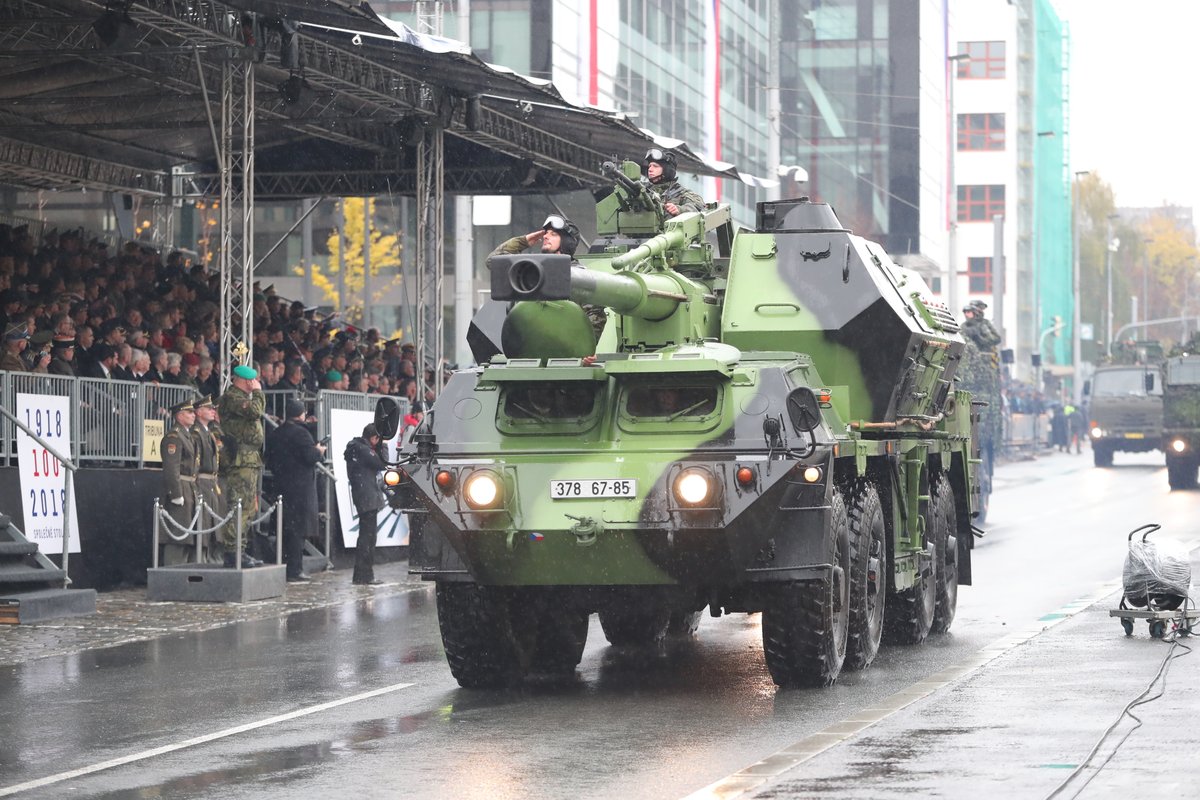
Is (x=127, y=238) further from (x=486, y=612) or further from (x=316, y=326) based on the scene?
(x=486, y=612)

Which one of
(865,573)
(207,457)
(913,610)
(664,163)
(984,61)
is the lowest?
(913,610)

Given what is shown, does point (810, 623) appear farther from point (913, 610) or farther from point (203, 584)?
point (203, 584)

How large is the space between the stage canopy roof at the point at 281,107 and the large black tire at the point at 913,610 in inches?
314

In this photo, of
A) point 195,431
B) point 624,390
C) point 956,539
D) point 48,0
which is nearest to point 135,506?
point 195,431

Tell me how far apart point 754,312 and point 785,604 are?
8.41 ft

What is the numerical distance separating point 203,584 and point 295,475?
2355 mm

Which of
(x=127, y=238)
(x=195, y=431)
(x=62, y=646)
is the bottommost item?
(x=62, y=646)

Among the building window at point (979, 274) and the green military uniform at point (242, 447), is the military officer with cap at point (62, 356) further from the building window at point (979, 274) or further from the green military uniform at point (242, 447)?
the building window at point (979, 274)

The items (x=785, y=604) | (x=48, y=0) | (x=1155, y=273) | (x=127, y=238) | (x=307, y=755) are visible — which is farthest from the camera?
(x=1155, y=273)

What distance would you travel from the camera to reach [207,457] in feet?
68.1

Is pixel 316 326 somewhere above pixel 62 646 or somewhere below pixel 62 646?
above

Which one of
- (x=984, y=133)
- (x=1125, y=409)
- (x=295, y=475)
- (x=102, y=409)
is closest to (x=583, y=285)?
(x=102, y=409)

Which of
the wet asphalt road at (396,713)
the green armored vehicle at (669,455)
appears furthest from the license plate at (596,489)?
the wet asphalt road at (396,713)

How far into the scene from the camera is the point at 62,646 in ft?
52.4
